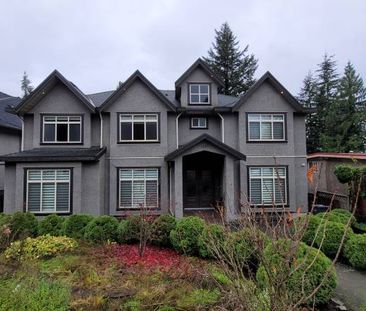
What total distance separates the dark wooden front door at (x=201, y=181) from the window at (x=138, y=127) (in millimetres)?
2827

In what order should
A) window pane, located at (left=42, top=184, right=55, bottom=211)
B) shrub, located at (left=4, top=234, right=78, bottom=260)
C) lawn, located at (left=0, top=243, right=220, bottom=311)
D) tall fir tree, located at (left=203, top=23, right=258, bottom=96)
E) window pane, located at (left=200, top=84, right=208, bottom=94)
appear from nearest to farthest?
lawn, located at (left=0, top=243, right=220, bottom=311), shrub, located at (left=4, top=234, right=78, bottom=260), window pane, located at (left=42, top=184, right=55, bottom=211), window pane, located at (left=200, top=84, right=208, bottom=94), tall fir tree, located at (left=203, top=23, right=258, bottom=96)

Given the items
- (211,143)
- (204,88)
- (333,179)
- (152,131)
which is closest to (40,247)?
(152,131)

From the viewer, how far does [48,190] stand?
14.3m

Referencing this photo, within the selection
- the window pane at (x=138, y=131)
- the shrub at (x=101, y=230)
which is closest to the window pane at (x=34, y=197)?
the shrub at (x=101, y=230)

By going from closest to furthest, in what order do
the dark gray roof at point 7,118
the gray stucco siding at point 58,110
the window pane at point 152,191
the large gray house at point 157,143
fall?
1. the large gray house at point 157,143
2. the window pane at point 152,191
3. the gray stucco siding at point 58,110
4. the dark gray roof at point 7,118

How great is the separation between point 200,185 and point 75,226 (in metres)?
8.71

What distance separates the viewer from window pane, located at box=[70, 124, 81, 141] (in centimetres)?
1625

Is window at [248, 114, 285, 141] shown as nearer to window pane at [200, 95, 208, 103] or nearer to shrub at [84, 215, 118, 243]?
window pane at [200, 95, 208, 103]

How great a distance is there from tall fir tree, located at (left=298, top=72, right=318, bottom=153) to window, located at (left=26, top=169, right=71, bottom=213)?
119 ft

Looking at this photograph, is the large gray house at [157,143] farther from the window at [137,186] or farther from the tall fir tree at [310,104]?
the tall fir tree at [310,104]

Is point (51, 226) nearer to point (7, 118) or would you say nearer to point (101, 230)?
A: point (101, 230)

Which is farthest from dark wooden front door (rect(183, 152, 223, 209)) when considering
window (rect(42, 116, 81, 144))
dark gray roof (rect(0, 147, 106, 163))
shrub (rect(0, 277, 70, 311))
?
shrub (rect(0, 277, 70, 311))

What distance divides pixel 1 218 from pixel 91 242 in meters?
3.51

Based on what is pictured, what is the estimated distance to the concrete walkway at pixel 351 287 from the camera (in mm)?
6617
